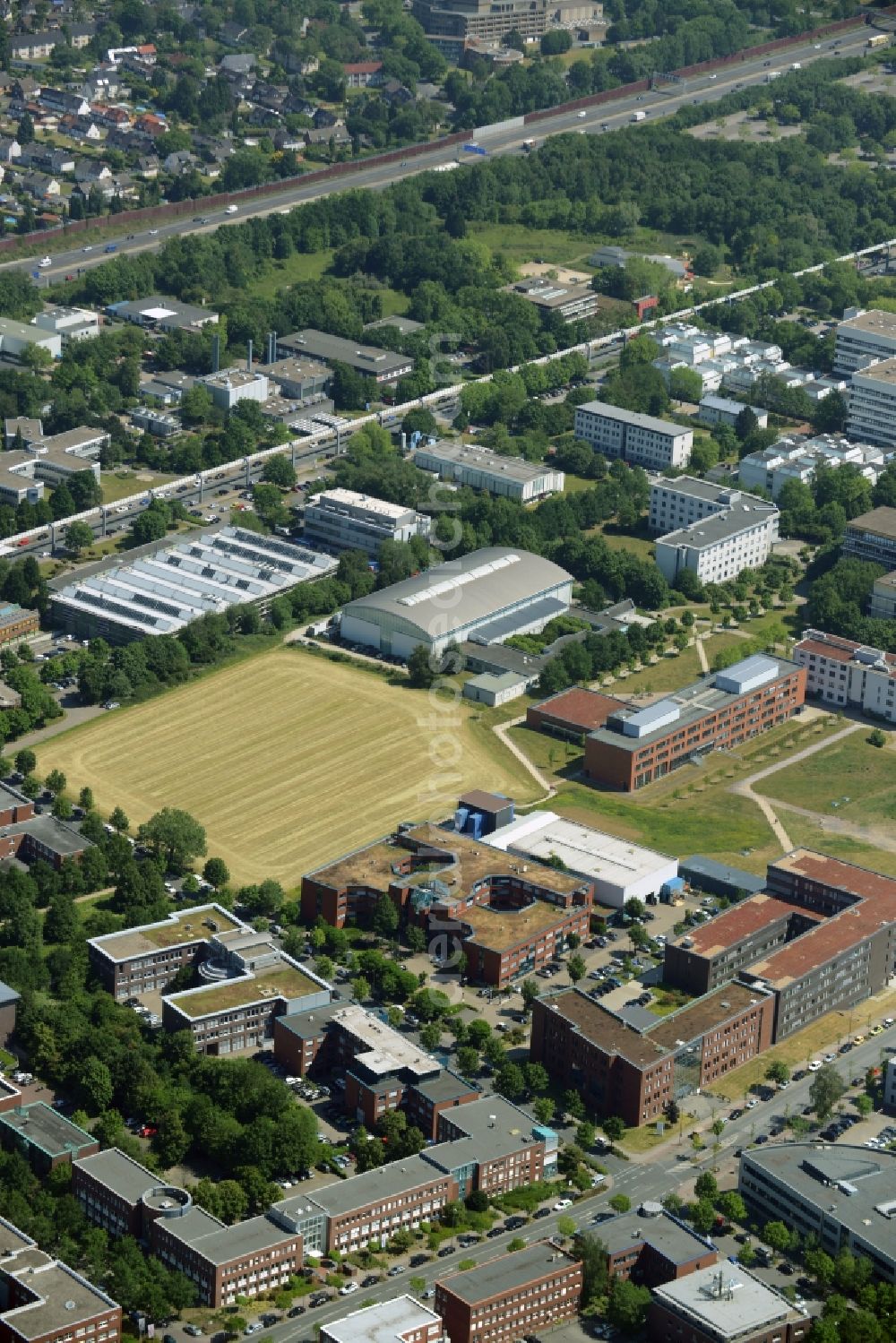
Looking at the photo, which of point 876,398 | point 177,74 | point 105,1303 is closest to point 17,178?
point 177,74

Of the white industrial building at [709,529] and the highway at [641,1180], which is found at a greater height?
the white industrial building at [709,529]

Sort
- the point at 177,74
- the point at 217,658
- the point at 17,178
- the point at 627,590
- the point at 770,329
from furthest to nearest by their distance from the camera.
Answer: the point at 177,74, the point at 17,178, the point at 770,329, the point at 627,590, the point at 217,658

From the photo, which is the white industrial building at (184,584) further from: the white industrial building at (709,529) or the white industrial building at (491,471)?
the white industrial building at (709,529)

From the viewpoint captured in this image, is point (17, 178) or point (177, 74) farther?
point (177, 74)

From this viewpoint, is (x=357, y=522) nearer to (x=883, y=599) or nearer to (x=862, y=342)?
(x=883, y=599)

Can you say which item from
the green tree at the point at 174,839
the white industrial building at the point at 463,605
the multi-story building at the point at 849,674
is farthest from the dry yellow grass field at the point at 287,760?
the multi-story building at the point at 849,674

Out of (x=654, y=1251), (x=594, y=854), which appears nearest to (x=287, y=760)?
(x=594, y=854)

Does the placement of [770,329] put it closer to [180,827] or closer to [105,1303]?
[180,827]

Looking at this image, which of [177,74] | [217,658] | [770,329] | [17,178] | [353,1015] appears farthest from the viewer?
[177,74]
